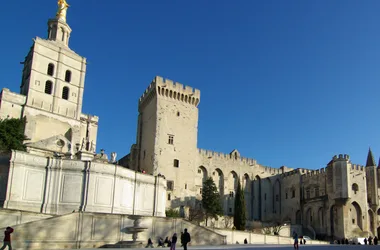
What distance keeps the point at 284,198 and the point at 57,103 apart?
33819mm

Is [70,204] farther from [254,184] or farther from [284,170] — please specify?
[284,170]

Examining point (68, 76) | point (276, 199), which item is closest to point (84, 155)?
point (68, 76)

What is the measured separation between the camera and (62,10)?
53562mm

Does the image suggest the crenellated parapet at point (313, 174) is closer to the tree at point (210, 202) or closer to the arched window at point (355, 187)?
the arched window at point (355, 187)

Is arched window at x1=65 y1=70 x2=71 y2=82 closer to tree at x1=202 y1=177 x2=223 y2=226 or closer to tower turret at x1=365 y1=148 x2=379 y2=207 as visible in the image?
tree at x1=202 y1=177 x2=223 y2=226

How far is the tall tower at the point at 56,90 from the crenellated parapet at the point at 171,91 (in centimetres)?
761

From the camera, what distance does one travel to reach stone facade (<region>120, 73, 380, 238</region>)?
1876 inches

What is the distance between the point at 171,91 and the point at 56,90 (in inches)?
528

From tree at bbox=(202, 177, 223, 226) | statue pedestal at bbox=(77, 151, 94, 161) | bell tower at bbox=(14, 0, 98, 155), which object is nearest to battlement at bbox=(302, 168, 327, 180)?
tree at bbox=(202, 177, 223, 226)

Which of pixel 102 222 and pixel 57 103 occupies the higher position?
pixel 57 103

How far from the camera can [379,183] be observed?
200 feet

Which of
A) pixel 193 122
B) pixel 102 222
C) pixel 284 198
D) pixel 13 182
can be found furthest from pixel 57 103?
pixel 284 198

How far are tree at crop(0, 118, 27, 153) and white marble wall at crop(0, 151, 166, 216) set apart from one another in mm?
8160

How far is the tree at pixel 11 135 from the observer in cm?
3481
